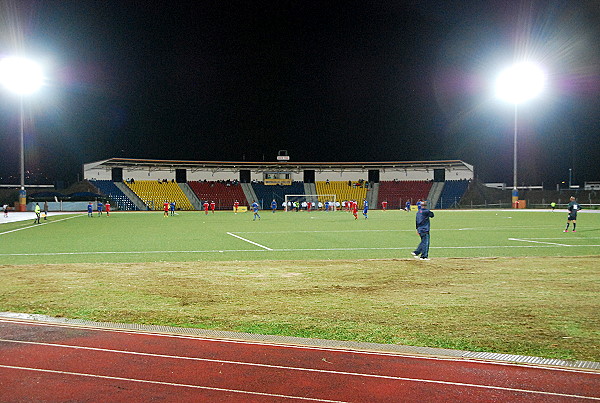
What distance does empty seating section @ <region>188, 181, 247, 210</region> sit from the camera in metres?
73.6

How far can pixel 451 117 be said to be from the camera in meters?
72.8

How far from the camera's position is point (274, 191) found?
7969cm

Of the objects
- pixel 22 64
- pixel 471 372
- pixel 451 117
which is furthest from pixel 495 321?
pixel 451 117

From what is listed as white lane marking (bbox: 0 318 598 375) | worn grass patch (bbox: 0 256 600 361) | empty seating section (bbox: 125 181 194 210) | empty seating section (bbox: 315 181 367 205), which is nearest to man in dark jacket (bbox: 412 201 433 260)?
worn grass patch (bbox: 0 256 600 361)

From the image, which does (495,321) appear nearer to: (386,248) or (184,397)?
(184,397)

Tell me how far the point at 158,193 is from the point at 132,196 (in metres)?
3.88

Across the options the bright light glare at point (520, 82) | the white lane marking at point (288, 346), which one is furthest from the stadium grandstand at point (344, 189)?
the white lane marking at point (288, 346)

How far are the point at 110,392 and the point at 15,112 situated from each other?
70.9 m

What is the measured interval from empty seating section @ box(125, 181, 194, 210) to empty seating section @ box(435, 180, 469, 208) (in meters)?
37.9

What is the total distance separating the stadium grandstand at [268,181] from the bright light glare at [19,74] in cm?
2934

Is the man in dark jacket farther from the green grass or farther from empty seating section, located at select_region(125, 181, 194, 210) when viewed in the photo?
empty seating section, located at select_region(125, 181, 194, 210)

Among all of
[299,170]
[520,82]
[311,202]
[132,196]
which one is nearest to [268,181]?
[299,170]

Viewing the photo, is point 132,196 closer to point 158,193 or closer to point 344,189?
point 158,193

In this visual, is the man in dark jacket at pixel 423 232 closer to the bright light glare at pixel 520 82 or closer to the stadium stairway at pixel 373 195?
the bright light glare at pixel 520 82
